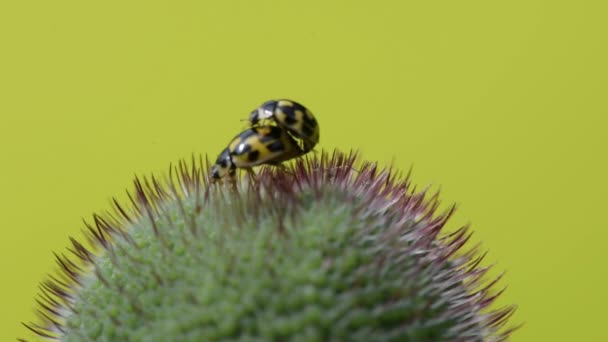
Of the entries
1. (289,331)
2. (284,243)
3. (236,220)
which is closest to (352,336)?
(289,331)

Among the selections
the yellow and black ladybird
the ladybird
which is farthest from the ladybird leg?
the ladybird

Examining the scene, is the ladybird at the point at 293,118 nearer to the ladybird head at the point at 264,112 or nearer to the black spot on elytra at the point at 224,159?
the ladybird head at the point at 264,112

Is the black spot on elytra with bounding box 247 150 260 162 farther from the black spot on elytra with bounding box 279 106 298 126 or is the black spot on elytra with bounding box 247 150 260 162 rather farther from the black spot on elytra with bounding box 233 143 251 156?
the black spot on elytra with bounding box 279 106 298 126

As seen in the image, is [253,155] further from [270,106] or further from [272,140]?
[270,106]

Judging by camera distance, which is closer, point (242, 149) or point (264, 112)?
point (242, 149)

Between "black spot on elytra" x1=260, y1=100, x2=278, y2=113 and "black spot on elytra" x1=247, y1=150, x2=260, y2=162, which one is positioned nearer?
"black spot on elytra" x1=247, y1=150, x2=260, y2=162

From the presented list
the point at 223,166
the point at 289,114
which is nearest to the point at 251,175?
the point at 223,166
